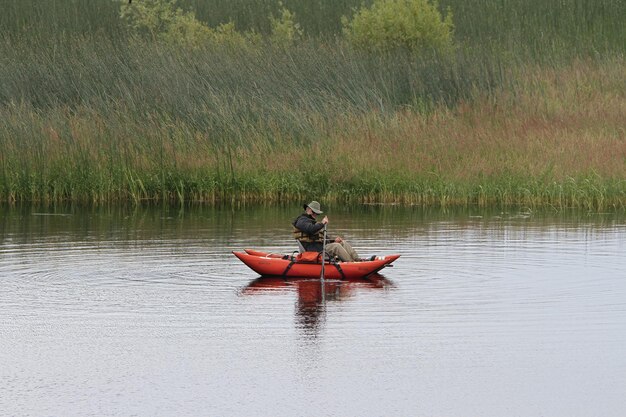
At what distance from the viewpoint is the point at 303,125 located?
28484mm

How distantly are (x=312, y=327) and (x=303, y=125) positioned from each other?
15606mm

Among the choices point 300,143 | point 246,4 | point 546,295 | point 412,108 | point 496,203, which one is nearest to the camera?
point 546,295

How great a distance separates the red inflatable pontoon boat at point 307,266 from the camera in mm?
16469

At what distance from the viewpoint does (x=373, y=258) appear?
54.2 feet

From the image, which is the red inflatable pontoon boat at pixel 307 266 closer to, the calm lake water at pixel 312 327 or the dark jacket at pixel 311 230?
the calm lake water at pixel 312 327

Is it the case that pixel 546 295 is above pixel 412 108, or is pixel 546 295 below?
below

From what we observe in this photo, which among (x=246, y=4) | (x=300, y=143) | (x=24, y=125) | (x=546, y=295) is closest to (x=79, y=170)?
(x=24, y=125)

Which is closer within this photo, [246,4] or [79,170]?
[79,170]

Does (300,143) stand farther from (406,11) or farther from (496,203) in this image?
(406,11)

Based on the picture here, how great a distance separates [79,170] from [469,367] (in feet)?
54.6

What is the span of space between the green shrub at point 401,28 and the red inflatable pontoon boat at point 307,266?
19.9 m

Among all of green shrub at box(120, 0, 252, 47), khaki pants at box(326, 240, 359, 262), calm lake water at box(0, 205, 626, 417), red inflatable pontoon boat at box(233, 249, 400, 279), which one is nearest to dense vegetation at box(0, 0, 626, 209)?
green shrub at box(120, 0, 252, 47)

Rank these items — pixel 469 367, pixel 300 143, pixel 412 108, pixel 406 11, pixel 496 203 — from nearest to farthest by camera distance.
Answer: pixel 469 367 → pixel 496 203 → pixel 300 143 → pixel 412 108 → pixel 406 11

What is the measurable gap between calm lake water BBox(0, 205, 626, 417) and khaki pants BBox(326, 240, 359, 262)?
0.47 metres
